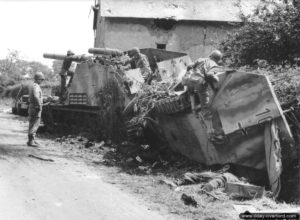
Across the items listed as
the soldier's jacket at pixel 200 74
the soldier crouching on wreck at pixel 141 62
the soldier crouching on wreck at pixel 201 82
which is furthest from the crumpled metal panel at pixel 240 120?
the soldier crouching on wreck at pixel 141 62

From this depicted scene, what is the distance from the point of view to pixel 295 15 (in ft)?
37.1

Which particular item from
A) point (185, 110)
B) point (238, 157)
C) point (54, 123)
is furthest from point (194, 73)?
point (54, 123)

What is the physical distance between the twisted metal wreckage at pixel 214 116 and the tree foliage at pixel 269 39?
5.28 ft

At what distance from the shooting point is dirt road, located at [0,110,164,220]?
5176 millimetres

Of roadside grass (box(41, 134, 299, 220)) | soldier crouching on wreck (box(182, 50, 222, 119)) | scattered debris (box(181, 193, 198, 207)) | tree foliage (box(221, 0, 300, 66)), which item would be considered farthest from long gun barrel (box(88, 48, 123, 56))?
scattered debris (box(181, 193, 198, 207))

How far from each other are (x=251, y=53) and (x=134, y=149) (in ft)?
14.1

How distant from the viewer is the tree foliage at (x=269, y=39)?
11.1m

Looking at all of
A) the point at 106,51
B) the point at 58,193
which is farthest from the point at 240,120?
the point at 106,51

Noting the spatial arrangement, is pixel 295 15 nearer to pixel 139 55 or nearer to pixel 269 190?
pixel 139 55

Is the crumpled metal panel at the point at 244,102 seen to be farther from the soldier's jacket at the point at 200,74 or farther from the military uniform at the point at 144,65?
the military uniform at the point at 144,65

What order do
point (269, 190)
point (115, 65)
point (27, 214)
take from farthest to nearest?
point (115, 65) < point (269, 190) < point (27, 214)

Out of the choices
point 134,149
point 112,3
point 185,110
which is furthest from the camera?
point 112,3

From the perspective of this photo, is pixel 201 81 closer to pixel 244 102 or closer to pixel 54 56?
pixel 244 102

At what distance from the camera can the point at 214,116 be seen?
292 inches
